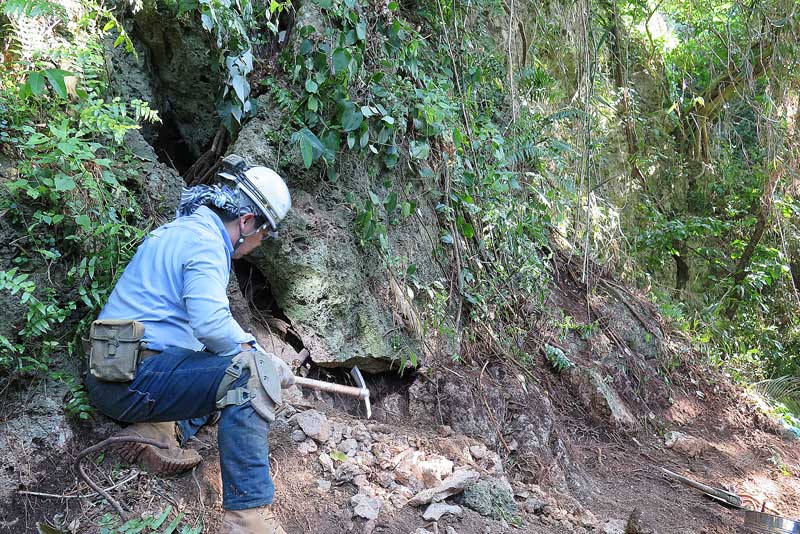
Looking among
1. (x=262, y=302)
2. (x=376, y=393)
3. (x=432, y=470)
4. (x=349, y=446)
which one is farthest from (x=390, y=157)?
(x=432, y=470)

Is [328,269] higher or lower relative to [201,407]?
higher

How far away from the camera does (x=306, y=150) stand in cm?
378

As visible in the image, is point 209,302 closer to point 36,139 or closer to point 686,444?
point 36,139

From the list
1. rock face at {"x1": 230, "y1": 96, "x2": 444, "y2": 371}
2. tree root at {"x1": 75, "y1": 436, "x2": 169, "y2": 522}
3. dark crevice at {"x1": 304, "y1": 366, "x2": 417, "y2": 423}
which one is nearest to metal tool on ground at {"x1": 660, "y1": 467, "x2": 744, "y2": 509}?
dark crevice at {"x1": 304, "y1": 366, "x2": 417, "y2": 423}

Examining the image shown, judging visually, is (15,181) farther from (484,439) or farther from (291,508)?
(484,439)

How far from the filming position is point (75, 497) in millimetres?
2701

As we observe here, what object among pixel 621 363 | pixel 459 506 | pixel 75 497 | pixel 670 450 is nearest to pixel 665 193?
pixel 621 363

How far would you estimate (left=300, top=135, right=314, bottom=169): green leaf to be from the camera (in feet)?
12.4

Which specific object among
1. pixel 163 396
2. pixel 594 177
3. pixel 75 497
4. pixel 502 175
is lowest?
pixel 75 497

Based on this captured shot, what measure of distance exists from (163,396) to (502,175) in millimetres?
3334

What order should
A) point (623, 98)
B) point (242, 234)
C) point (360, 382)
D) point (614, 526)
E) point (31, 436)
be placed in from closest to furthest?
1. point (31, 436)
2. point (242, 234)
3. point (614, 526)
4. point (360, 382)
5. point (623, 98)

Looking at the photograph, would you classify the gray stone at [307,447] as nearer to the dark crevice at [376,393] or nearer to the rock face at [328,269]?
the dark crevice at [376,393]

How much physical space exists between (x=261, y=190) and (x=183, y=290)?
1.99 feet

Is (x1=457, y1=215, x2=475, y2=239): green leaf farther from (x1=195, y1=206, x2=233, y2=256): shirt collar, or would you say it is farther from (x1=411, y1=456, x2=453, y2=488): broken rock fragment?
(x1=195, y1=206, x2=233, y2=256): shirt collar
